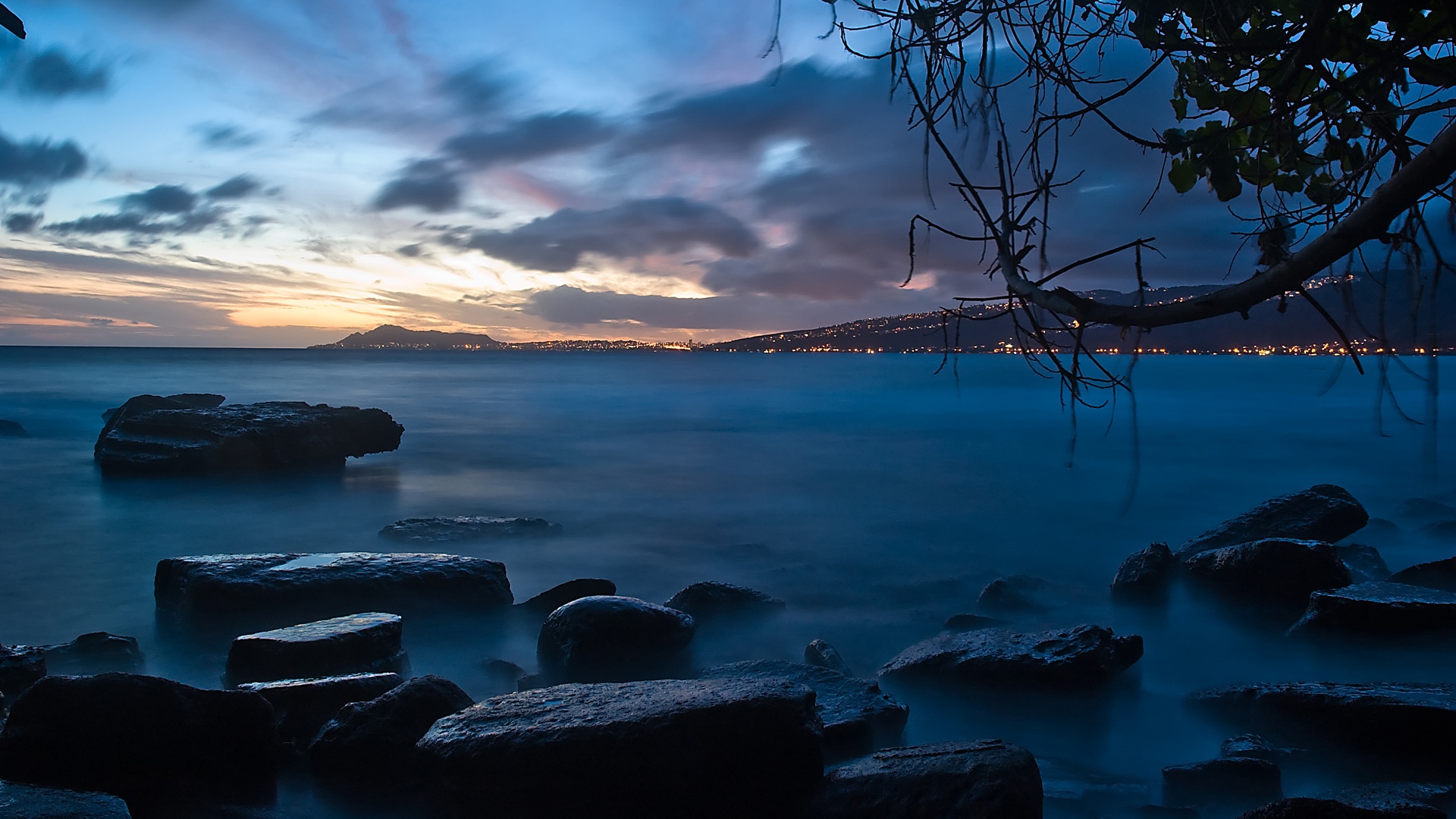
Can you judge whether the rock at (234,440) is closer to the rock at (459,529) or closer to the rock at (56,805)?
Result: the rock at (459,529)

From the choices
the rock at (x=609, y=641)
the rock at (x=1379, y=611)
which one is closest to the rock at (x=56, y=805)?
the rock at (x=609, y=641)

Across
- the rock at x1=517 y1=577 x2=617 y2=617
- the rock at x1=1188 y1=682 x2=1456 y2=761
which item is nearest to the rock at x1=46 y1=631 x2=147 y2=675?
the rock at x1=517 y1=577 x2=617 y2=617

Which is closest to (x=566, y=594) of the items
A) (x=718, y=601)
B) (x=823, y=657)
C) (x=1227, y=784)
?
(x=718, y=601)

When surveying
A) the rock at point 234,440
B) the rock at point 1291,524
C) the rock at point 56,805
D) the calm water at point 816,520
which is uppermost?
the rock at point 234,440

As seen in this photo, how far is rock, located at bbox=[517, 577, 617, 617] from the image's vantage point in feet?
22.0

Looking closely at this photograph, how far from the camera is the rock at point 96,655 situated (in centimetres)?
533

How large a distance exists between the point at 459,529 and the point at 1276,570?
27.1ft

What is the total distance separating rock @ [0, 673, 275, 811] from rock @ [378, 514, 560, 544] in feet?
18.6

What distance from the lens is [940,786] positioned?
3.09 meters

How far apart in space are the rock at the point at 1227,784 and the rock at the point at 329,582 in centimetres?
492

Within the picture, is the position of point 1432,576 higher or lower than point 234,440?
lower

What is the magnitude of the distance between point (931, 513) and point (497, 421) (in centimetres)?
1777

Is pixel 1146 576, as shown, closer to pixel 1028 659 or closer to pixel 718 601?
pixel 1028 659

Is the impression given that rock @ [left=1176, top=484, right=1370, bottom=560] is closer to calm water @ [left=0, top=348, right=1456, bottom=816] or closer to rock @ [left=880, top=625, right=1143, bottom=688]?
calm water @ [left=0, top=348, right=1456, bottom=816]
